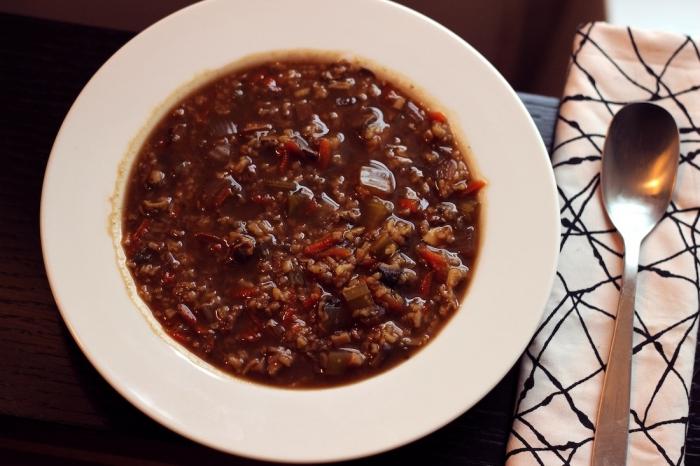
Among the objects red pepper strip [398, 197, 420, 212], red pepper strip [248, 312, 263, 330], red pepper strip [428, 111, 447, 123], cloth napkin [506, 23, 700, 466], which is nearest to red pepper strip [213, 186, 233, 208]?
red pepper strip [248, 312, 263, 330]

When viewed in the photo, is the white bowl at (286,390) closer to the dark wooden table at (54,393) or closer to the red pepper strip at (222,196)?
the dark wooden table at (54,393)

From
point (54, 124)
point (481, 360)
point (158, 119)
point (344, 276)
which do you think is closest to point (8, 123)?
point (54, 124)

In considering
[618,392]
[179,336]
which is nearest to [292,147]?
[179,336]

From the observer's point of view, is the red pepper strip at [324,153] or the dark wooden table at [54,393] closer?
the dark wooden table at [54,393]

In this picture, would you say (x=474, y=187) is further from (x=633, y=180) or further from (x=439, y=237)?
(x=633, y=180)

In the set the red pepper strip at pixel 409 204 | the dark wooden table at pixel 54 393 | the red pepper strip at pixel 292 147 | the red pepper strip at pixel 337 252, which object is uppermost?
the red pepper strip at pixel 292 147

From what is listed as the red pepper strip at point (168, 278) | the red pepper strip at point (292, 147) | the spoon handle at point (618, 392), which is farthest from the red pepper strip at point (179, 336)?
the spoon handle at point (618, 392)

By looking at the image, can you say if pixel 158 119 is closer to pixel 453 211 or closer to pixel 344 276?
pixel 344 276
